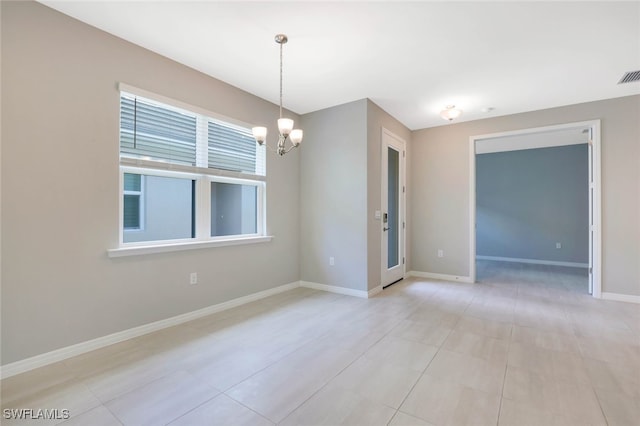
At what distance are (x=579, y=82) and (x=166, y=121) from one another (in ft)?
15.7

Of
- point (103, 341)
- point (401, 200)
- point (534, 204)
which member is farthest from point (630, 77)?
point (103, 341)

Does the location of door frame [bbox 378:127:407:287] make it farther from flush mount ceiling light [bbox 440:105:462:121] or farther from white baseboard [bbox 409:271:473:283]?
flush mount ceiling light [bbox 440:105:462:121]

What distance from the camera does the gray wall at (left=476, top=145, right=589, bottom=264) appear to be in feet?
20.8

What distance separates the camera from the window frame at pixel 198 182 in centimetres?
265

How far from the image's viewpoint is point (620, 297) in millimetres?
3871

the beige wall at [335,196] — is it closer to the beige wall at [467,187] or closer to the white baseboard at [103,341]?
the white baseboard at [103,341]

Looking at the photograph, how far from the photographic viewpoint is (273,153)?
4.09 meters

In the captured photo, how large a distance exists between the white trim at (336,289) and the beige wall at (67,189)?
187cm

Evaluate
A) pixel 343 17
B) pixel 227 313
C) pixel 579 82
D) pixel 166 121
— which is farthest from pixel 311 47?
pixel 579 82

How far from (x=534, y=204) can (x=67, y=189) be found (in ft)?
27.7

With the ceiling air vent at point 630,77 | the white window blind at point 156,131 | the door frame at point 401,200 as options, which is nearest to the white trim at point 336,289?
the door frame at point 401,200

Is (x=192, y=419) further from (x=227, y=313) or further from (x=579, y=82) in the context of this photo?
(x=579, y=82)

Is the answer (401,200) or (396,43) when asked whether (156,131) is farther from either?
(401,200)

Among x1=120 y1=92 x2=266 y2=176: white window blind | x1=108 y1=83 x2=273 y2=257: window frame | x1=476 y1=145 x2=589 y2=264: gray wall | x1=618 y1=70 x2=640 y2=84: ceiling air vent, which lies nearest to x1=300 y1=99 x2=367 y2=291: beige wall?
x1=108 y1=83 x2=273 y2=257: window frame
